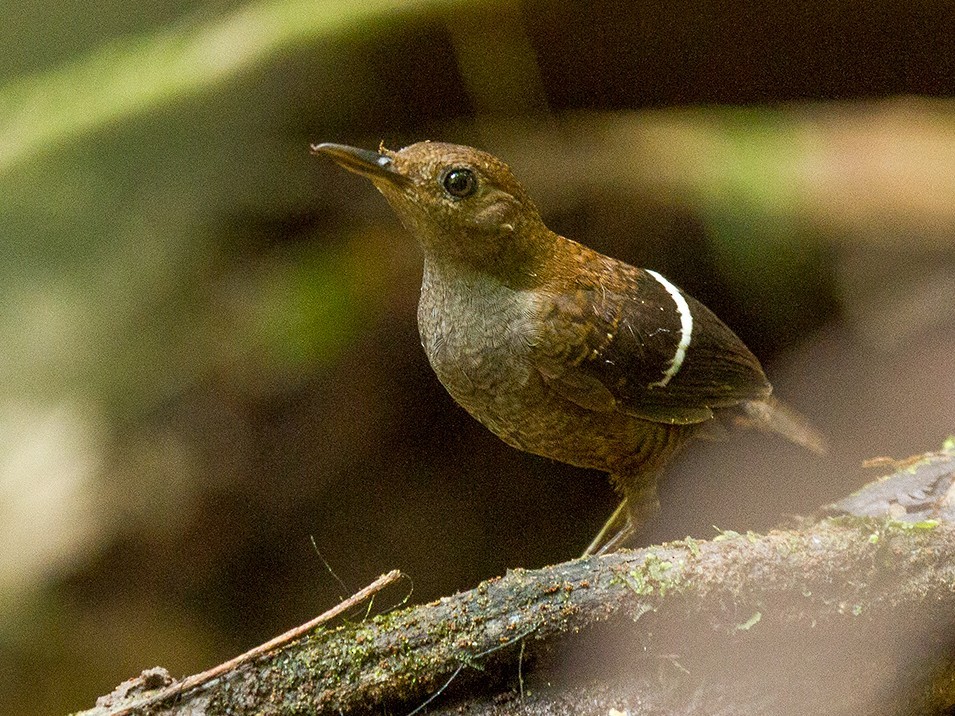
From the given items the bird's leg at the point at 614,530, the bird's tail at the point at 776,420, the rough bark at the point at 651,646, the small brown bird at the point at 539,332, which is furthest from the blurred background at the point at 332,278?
the rough bark at the point at 651,646

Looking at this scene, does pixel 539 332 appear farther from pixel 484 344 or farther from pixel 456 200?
pixel 456 200

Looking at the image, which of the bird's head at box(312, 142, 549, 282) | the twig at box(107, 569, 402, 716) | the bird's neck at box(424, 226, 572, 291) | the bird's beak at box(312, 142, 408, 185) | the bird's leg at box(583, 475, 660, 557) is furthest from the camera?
the bird's leg at box(583, 475, 660, 557)

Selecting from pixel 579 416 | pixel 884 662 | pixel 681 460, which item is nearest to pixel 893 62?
pixel 681 460

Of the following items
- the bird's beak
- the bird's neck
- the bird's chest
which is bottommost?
the bird's chest

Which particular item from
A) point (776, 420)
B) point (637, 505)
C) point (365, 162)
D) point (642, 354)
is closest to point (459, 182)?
point (365, 162)

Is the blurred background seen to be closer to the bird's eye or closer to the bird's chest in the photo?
the bird's chest

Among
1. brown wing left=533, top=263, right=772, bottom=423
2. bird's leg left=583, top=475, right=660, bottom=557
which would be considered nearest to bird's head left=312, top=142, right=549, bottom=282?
brown wing left=533, top=263, right=772, bottom=423

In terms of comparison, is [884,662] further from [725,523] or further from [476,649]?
[725,523]
